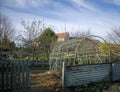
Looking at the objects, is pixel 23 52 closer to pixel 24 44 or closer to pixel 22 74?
pixel 24 44

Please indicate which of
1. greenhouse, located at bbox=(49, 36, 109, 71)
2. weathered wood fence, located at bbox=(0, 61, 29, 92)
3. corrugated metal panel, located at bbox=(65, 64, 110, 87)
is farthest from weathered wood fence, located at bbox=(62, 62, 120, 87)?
weathered wood fence, located at bbox=(0, 61, 29, 92)

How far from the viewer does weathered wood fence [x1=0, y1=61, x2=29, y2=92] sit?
654cm

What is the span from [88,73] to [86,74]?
0.50 feet

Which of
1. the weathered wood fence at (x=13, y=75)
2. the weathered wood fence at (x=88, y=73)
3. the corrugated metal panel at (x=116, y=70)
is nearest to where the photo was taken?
the weathered wood fence at (x=13, y=75)

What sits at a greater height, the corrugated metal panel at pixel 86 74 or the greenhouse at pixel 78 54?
the greenhouse at pixel 78 54

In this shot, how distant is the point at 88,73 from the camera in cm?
899

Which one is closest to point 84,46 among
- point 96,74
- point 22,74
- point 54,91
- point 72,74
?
point 96,74

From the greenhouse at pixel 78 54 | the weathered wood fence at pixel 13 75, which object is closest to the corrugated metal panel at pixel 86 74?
the greenhouse at pixel 78 54

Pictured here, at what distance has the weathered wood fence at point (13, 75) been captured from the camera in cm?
654

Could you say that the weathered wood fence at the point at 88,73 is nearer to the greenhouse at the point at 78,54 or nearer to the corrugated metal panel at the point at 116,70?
the corrugated metal panel at the point at 116,70

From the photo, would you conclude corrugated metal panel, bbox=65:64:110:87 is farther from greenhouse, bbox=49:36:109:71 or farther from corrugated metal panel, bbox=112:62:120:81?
greenhouse, bbox=49:36:109:71

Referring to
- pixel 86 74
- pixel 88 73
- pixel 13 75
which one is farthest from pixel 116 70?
pixel 13 75

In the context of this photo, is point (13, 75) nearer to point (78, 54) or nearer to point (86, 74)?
point (86, 74)

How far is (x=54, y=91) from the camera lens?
757 centimetres
